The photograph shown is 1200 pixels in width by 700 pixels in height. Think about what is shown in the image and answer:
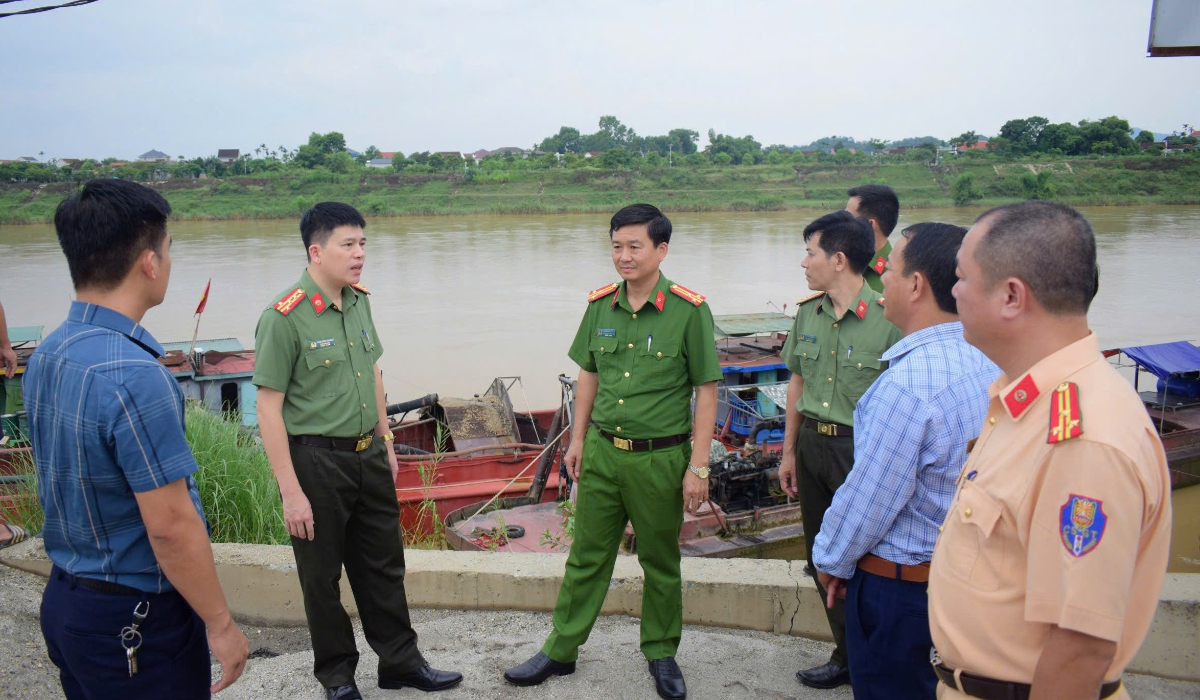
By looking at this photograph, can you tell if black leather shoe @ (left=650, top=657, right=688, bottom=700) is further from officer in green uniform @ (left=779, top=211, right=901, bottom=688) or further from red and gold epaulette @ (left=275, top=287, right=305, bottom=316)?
red and gold epaulette @ (left=275, top=287, right=305, bottom=316)

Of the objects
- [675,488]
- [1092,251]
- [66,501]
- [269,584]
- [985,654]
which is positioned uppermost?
[1092,251]

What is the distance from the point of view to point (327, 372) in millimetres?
2928

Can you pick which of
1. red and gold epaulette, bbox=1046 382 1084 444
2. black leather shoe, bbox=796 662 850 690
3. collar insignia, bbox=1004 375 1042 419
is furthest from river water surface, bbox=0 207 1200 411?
red and gold epaulette, bbox=1046 382 1084 444

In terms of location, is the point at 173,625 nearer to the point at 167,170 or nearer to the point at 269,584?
the point at 269,584

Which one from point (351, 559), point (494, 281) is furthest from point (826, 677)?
point (494, 281)

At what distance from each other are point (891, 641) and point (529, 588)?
1.78m

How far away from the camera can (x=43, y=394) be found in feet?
5.96

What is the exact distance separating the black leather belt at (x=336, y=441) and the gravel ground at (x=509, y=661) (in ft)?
2.76

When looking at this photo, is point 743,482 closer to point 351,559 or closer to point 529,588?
point 529,588

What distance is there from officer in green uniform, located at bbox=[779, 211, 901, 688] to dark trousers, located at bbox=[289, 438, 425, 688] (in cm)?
141

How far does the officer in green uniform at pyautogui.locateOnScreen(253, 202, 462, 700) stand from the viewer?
282cm

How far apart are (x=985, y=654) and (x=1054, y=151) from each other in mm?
51078

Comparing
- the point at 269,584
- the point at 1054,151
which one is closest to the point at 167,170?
the point at 1054,151

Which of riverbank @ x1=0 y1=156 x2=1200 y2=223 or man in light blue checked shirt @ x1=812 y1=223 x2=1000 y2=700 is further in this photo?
riverbank @ x1=0 y1=156 x2=1200 y2=223
